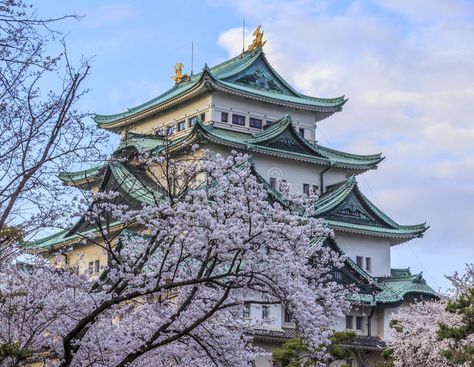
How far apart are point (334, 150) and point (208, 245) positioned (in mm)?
38584

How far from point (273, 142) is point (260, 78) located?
20.7ft

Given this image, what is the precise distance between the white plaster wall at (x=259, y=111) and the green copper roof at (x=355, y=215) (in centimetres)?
517

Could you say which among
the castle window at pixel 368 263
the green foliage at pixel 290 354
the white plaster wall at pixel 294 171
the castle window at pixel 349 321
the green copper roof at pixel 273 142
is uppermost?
the green copper roof at pixel 273 142

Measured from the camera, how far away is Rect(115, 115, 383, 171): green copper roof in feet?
154

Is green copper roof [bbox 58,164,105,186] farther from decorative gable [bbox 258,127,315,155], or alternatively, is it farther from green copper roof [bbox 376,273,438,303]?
green copper roof [bbox 376,273,438,303]

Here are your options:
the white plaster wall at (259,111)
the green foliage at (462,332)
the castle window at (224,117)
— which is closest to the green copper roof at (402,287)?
the white plaster wall at (259,111)

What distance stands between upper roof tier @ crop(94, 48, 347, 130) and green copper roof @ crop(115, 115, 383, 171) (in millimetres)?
2503

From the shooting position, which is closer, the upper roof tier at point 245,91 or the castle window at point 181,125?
the upper roof tier at point 245,91

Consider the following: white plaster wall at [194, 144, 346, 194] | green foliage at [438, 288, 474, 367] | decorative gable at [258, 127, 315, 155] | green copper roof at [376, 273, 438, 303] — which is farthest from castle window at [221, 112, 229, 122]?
green foliage at [438, 288, 474, 367]

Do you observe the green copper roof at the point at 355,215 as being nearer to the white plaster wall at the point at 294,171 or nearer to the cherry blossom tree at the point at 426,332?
the white plaster wall at the point at 294,171

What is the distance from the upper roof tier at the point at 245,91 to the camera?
5152 centimetres

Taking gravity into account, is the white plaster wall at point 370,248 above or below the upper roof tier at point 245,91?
below

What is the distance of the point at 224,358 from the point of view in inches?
720

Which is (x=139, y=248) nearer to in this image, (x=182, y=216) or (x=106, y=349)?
(x=106, y=349)
